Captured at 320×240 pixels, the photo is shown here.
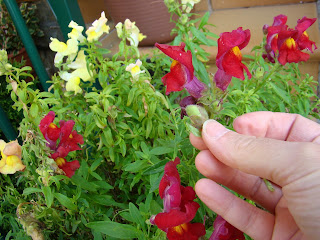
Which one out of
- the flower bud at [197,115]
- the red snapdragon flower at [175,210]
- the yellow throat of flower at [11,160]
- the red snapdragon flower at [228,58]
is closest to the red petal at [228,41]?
the red snapdragon flower at [228,58]

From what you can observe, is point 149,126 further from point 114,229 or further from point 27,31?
point 27,31

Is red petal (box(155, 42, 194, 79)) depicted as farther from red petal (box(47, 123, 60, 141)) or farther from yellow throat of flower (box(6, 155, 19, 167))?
yellow throat of flower (box(6, 155, 19, 167))

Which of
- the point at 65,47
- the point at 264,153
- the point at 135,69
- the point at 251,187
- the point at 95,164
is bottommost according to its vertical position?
the point at 251,187

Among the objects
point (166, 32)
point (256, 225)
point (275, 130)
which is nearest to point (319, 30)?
point (166, 32)

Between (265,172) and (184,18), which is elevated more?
(184,18)

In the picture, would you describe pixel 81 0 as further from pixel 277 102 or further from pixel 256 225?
pixel 256 225

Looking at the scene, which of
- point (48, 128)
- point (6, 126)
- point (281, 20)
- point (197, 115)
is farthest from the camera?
point (6, 126)

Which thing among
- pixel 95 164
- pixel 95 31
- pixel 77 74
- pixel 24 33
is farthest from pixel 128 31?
pixel 24 33

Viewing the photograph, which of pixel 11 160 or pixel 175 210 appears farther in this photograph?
pixel 11 160
